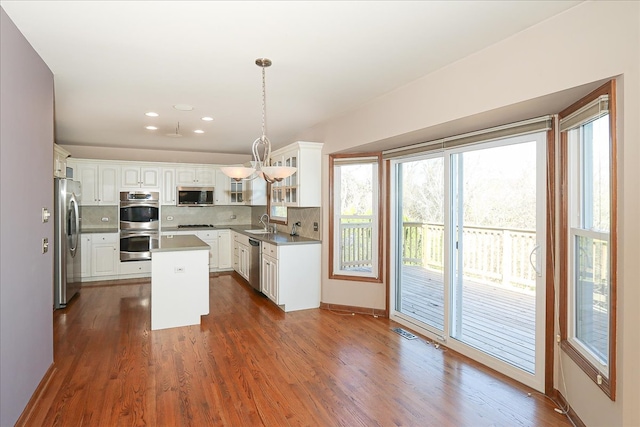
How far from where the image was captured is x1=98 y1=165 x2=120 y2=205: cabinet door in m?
6.45

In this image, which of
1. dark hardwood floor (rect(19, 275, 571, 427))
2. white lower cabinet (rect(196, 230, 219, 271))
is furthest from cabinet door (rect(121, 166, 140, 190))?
dark hardwood floor (rect(19, 275, 571, 427))

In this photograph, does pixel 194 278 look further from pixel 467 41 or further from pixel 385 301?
pixel 467 41

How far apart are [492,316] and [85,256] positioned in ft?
20.7

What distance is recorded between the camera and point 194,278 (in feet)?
14.0

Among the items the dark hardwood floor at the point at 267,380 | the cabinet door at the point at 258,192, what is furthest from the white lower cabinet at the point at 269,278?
the cabinet door at the point at 258,192

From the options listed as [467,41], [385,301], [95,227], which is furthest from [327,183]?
[95,227]

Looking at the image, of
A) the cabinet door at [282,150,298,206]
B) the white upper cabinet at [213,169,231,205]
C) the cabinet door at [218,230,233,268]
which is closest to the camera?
the cabinet door at [282,150,298,206]

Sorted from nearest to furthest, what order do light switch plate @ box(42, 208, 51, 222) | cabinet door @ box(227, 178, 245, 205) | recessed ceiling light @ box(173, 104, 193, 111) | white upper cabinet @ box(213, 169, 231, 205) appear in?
light switch plate @ box(42, 208, 51, 222)
recessed ceiling light @ box(173, 104, 193, 111)
white upper cabinet @ box(213, 169, 231, 205)
cabinet door @ box(227, 178, 245, 205)

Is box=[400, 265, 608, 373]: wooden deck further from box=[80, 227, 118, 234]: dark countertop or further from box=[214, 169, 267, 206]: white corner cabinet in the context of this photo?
box=[80, 227, 118, 234]: dark countertop

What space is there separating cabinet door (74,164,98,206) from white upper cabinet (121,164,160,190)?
433 mm

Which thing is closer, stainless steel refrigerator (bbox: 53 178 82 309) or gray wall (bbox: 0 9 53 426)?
gray wall (bbox: 0 9 53 426)

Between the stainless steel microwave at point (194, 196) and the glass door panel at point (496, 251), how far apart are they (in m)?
5.14

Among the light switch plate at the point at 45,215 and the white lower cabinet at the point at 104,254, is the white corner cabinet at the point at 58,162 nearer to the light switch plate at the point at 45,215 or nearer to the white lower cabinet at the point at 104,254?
the white lower cabinet at the point at 104,254

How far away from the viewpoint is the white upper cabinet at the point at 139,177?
21.7 feet
